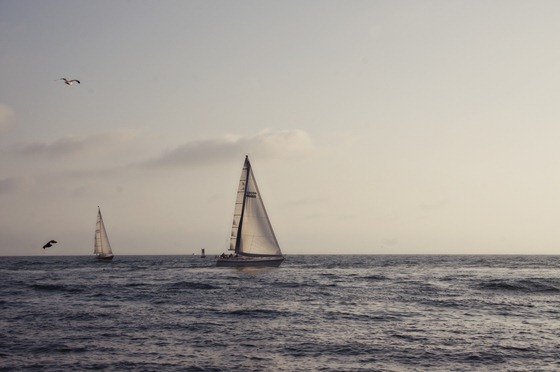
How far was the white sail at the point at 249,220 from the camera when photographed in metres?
74.9

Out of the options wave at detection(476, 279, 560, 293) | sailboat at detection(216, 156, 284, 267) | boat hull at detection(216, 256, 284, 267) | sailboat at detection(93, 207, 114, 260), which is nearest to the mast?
sailboat at detection(216, 156, 284, 267)

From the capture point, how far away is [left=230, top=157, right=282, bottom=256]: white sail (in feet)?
246

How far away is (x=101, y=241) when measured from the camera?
463 ft

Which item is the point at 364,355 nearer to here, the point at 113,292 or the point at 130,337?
the point at 130,337

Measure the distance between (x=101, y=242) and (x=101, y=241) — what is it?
0.40 meters

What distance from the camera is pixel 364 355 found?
21500 millimetres

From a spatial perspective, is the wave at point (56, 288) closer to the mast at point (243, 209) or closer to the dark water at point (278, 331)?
the dark water at point (278, 331)

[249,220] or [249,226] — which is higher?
[249,220]

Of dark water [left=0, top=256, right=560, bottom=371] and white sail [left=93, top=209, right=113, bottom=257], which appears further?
white sail [left=93, top=209, right=113, bottom=257]

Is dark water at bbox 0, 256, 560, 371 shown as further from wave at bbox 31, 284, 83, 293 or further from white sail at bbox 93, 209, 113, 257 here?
white sail at bbox 93, 209, 113, 257

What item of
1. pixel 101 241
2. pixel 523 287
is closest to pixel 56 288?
pixel 523 287

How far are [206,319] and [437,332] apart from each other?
13.5 meters

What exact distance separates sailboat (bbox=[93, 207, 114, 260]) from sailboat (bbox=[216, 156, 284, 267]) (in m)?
74.2

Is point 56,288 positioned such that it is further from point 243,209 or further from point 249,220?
point 249,220
